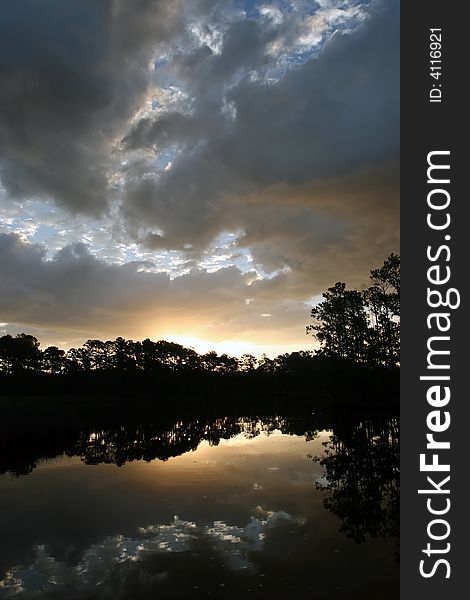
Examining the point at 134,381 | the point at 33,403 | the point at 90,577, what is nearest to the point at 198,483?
the point at 90,577

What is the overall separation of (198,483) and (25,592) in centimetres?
1296

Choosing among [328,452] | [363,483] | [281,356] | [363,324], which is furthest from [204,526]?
[281,356]

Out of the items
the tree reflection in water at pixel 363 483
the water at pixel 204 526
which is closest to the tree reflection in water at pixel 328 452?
the tree reflection in water at pixel 363 483

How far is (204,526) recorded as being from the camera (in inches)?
632

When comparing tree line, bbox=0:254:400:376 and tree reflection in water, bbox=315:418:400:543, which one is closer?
tree reflection in water, bbox=315:418:400:543

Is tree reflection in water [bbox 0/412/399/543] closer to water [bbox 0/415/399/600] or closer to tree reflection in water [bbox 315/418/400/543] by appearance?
tree reflection in water [bbox 315/418/400/543]

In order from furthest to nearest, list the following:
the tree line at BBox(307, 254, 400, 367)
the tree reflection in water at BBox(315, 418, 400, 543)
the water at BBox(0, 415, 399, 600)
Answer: the tree line at BBox(307, 254, 400, 367)
the tree reflection in water at BBox(315, 418, 400, 543)
the water at BBox(0, 415, 399, 600)

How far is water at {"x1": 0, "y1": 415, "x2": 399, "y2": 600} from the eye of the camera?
1142 cm

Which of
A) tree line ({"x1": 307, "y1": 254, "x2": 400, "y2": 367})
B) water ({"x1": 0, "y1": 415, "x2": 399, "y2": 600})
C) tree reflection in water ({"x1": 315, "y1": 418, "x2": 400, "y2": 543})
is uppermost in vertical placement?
tree line ({"x1": 307, "y1": 254, "x2": 400, "y2": 367})

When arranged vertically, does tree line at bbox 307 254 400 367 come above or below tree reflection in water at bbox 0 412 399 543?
above

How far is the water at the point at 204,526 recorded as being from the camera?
11422mm

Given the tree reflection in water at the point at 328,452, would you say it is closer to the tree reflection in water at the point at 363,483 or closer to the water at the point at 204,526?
the tree reflection in water at the point at 363,483

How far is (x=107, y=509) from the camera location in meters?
19.2

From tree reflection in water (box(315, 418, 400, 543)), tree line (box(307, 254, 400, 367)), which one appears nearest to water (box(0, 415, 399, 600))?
tree reflection in water (box(315, 418, 400, 543))
